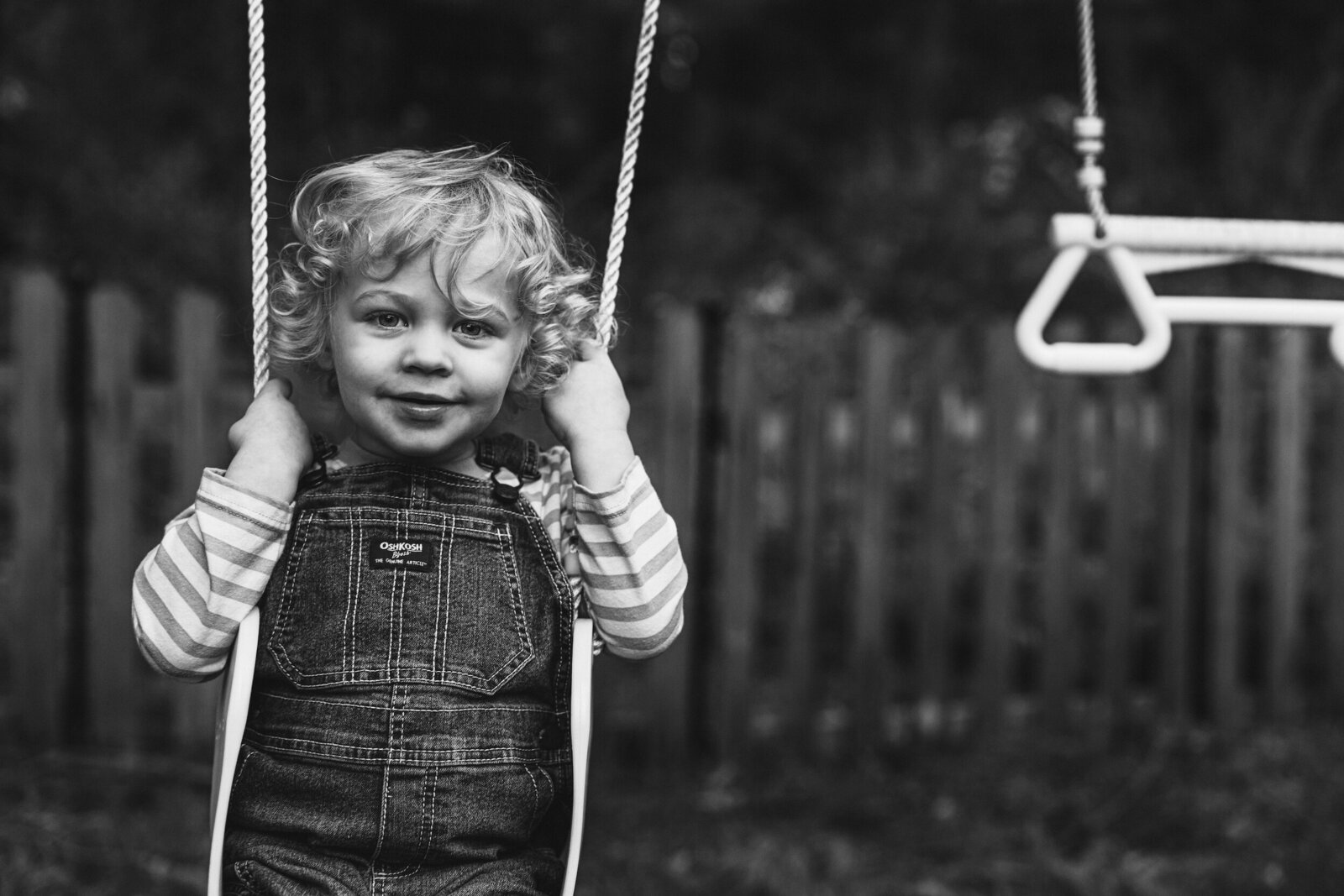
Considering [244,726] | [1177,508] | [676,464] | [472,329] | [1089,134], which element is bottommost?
[244,726]

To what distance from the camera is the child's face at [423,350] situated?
1784mm

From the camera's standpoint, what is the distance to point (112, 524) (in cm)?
431

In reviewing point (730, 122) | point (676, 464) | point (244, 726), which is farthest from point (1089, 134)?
point (730, 122)

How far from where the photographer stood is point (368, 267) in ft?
5.91

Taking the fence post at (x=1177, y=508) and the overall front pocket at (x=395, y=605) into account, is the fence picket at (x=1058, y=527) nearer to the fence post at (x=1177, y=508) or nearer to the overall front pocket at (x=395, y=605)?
the fence post at (x=1177, y=508)

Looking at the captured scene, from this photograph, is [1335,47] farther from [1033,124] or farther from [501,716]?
[501,716]

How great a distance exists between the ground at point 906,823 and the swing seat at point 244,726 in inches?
62.5

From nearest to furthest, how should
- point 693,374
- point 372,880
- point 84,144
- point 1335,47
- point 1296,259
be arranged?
1. point 372,880
2. point 1296,259
3. point 693,374
4. point 84,144
5. point 1335,47

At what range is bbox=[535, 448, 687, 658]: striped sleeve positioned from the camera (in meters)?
1.89

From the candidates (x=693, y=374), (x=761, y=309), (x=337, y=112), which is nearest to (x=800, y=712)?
(x=693, y=374)

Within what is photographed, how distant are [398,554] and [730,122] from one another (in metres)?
6.52

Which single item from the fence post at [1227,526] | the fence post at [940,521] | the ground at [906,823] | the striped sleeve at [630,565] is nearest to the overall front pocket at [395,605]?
the striped sleeve at [630,565]

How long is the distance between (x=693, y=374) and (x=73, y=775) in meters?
2.18

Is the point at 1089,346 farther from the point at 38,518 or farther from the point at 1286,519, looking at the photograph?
the point at 38,518
